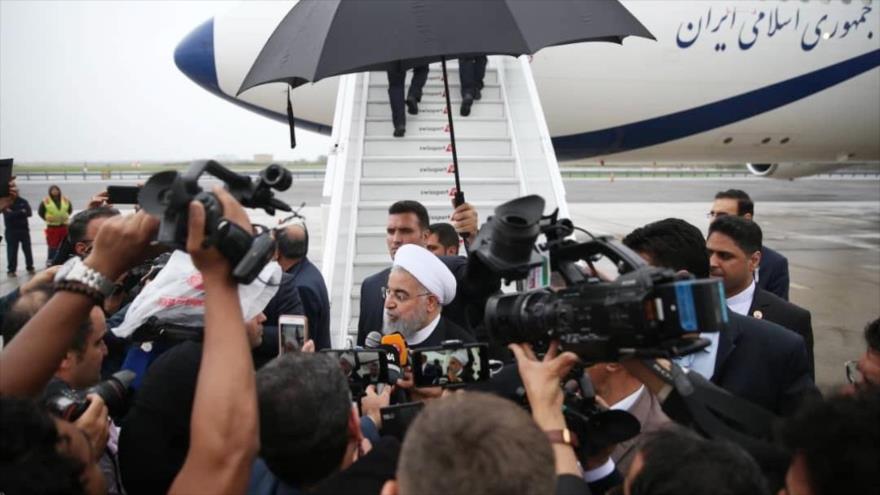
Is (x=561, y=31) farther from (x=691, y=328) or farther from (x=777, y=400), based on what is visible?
(x=691, y=328)

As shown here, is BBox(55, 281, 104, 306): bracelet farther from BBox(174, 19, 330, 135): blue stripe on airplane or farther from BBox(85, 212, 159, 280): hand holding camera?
BBox(174, 19, 330, 135): blue stripe on airplane

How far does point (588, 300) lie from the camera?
175 centimetres

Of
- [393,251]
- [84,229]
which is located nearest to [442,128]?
[393,251]

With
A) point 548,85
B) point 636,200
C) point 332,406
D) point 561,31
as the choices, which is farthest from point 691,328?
point 636,200

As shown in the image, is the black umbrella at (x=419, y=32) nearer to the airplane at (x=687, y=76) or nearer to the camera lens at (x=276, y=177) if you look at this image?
the camera lens at (x=276, y=177)

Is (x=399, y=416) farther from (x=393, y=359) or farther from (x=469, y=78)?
(x=469, y=78)

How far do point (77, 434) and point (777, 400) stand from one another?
7.46ft

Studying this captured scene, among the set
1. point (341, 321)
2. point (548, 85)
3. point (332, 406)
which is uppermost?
point (548, 85)

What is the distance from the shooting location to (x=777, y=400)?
2.63 meters

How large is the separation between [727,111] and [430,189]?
268 inches

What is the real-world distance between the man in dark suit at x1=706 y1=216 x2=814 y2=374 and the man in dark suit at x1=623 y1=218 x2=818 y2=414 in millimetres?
826

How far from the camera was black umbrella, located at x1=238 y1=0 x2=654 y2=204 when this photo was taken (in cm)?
358

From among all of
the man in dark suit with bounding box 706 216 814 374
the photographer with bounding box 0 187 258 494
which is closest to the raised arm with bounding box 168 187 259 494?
the photographer with bounding box 0 187 258 494

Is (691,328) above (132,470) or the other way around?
above
